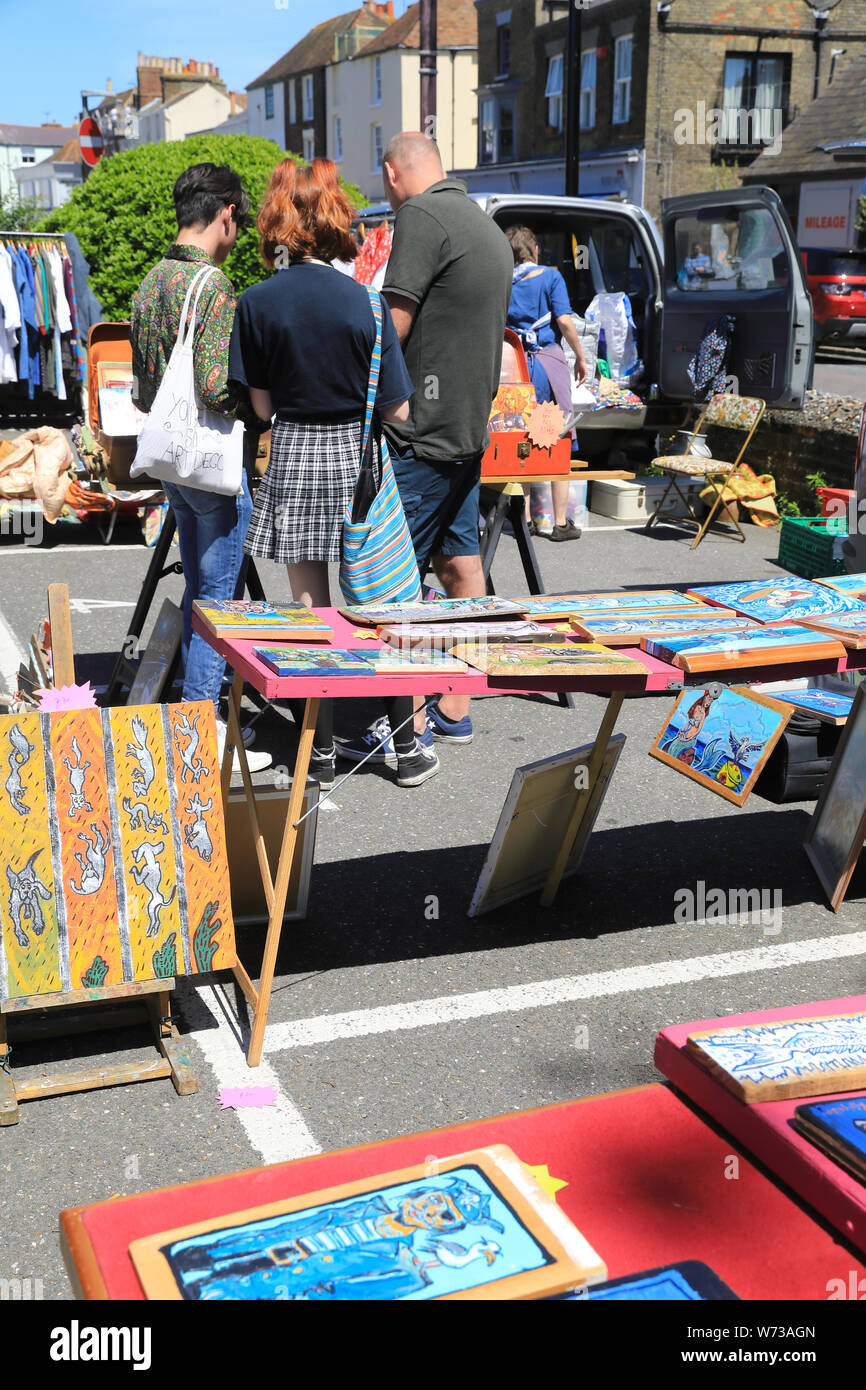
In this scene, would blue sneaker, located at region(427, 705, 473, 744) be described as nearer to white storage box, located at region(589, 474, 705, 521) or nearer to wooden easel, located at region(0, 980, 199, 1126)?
wooden easel, located at region(0, 980, 199, 1126)

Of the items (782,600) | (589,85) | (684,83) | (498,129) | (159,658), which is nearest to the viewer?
(782,600)

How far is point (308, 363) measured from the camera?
13.5ft

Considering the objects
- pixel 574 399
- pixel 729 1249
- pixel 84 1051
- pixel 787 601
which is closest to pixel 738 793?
pixel 787 601

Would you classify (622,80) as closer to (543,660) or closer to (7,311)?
(7,311)

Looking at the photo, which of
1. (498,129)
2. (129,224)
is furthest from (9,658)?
(498,129)

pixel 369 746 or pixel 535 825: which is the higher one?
pixel 535 825

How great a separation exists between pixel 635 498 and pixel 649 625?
7126 millimetres

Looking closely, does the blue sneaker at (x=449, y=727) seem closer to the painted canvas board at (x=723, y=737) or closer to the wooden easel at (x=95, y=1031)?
the painted canvas board at (x=723, y=737)

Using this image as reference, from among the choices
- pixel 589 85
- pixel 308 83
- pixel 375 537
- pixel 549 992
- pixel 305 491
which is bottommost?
pixel 549 992

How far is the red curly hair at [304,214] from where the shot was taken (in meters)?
4.01

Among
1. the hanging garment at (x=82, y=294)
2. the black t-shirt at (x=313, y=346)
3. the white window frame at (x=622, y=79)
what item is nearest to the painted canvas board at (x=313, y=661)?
the black t-shirt at (x=313, y=346)

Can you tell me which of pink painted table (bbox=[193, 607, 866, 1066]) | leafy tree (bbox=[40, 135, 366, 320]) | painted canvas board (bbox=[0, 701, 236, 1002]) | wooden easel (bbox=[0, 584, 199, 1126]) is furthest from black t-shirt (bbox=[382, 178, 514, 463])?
leafy tree (bbox=[40, 135, 366, 320])

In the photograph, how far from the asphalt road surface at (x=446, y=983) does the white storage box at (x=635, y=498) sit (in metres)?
5.33

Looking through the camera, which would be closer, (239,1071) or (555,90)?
(239,1071)
